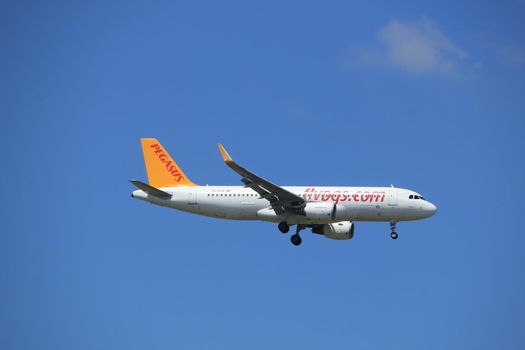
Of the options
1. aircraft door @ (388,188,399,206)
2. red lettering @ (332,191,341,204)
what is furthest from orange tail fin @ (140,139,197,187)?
aircraft door @ (388,188,399,206)

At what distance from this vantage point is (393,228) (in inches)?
2576

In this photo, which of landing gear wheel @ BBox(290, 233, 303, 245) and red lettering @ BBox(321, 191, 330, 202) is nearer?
red lettering @ BBox(321, 191, 330, 202)

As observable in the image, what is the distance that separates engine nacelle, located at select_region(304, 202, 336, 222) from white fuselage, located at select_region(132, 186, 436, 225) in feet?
0.56

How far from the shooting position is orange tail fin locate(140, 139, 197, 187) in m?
70.9

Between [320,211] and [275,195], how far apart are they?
334cm

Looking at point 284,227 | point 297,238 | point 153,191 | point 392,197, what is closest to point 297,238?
point 297,238

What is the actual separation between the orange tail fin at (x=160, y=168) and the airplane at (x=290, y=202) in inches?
3.0

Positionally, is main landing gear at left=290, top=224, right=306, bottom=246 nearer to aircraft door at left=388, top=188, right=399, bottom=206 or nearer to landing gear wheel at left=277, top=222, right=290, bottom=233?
landing gear wheel at left=277, top=222, right=290, bottom=233

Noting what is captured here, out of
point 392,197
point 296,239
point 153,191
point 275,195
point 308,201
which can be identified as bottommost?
point 296,239

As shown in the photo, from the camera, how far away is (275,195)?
6481 centimetres

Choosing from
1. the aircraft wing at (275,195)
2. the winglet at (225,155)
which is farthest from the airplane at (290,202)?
the winglet at (225,155)

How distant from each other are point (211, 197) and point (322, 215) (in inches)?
343

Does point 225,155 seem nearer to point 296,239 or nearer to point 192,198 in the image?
point 192,198

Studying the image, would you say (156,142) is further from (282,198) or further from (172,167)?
(282,198)
